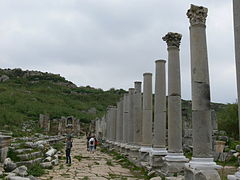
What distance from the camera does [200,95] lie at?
783 centimetres

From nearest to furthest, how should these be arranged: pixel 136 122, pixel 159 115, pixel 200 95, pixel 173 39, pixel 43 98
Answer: pixel 200 95 → pixel 173 39 → pixel 159 115 → pixel 136 122 → pixel 43 98

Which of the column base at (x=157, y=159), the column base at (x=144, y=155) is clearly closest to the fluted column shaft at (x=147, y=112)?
the column base at (x=144, y=155)

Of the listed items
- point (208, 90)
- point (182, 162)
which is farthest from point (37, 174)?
point (208, 90)

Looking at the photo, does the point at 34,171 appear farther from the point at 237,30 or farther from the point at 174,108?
the point at 237,30

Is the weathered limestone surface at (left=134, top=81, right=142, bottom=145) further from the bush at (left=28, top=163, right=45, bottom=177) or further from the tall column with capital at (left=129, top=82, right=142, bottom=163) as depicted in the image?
the bush at (left=28, top=163, right=45, bottom=177)

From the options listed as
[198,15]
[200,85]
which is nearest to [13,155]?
[200,85]

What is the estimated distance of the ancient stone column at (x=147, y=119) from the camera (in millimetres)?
13376

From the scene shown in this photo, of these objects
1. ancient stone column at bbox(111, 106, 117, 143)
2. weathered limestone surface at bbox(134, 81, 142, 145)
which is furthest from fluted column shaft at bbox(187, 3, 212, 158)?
ancient stone column at bbox(111, 106, 117, 143)

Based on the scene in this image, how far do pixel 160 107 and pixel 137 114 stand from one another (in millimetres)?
4666

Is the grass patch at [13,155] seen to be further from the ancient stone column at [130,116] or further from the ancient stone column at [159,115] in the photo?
the ancient stone column at [130,116]

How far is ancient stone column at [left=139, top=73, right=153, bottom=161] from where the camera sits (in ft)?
43.9

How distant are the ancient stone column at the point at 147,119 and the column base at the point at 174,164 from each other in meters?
3.39

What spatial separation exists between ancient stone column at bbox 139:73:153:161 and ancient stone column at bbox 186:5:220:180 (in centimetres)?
575

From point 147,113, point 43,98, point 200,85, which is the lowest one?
point 147,113
